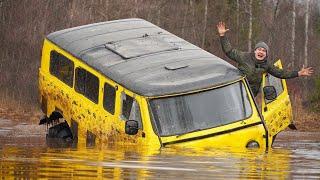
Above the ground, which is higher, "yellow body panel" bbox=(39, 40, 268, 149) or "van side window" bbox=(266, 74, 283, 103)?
"van side window" bbox=(266, 74, 283, 103)

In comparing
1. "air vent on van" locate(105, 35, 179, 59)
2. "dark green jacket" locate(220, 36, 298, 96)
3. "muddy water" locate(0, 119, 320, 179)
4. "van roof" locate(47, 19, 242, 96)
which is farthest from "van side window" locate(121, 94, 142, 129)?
"dark green jacket" locate(220, 36, 298, 96)

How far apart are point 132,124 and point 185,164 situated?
4.68 meters

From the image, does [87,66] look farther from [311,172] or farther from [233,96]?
[311,172]

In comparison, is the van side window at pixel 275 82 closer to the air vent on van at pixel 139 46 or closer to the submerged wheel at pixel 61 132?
the air vent on van at pixel 139 46

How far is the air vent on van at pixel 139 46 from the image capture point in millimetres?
20750

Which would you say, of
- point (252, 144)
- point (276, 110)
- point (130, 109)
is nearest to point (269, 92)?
point (276, 110)

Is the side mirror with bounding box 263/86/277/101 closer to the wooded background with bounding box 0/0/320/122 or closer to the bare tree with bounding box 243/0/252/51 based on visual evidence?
the wooded background with bounding box 0/0/320/122

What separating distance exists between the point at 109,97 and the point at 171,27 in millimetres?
29906

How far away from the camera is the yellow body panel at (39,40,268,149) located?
18.1 metres

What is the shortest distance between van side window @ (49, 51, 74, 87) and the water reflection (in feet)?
15.9

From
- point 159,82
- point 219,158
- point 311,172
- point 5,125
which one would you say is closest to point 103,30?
point 159,82

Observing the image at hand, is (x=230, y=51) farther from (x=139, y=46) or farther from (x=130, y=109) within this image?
(x=130, y=109)

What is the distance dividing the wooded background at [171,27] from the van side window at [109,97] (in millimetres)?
14026

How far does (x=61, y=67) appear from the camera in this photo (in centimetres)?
2214
